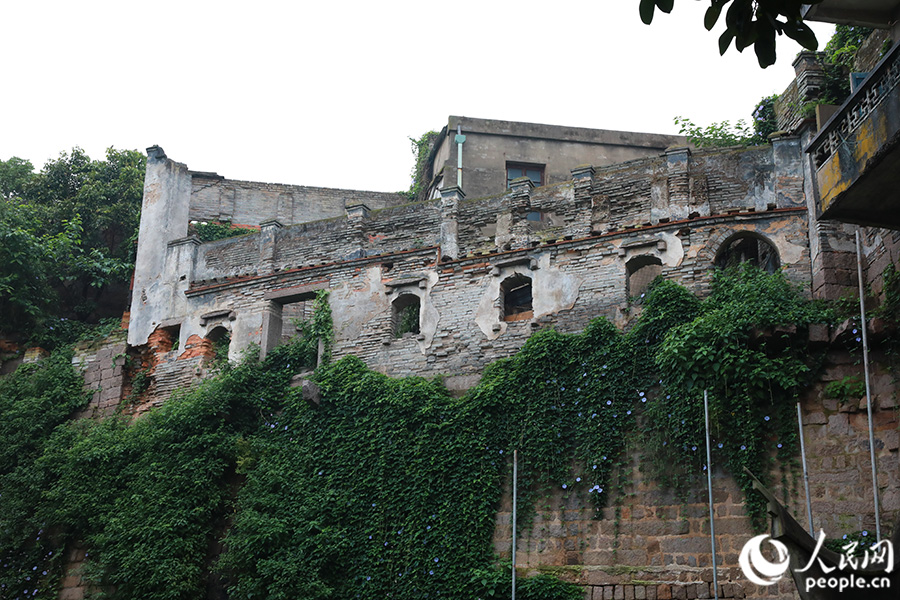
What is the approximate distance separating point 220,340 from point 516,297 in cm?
498

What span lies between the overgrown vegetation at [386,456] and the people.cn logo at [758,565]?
34 cm

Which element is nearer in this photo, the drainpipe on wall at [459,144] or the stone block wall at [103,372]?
the stone block wall at [103,372]

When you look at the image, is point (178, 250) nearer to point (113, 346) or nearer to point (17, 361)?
point (113, 346)

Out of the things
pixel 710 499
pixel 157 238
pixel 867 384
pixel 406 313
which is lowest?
pixel 710 499

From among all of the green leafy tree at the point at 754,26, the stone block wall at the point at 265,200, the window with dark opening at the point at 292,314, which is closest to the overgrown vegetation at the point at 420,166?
the stone block wall at the point at 265,200

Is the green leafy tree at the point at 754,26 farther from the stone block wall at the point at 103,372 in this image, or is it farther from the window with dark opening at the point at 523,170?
the window with dark opening at the point at 523,170

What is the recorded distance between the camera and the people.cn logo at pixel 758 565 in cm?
1091

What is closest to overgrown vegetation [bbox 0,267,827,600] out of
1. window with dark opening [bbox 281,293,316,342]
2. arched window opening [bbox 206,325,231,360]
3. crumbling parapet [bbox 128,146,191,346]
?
arched window opening [bbox 206,325,231,360]

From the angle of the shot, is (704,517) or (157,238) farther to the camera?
(157,238)

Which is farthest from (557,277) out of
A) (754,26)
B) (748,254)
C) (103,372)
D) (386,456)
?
(754,26)

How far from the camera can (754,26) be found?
5.27 meters

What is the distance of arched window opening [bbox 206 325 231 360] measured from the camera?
16.5 m

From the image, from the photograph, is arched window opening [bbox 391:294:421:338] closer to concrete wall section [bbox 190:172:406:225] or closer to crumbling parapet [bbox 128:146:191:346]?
crumbling parapet [bbox 128:146:191:346]

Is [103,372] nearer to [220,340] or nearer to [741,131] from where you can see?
[220,340]
